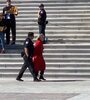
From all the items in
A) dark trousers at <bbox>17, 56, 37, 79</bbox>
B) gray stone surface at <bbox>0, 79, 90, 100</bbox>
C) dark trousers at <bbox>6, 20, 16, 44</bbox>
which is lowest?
gray stone surface at <bbox>0, 79, 90, 100</bbox>

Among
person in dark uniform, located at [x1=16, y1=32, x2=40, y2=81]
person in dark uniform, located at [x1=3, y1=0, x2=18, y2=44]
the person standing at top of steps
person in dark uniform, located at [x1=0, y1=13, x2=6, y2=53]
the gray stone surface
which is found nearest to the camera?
the gray stone surface

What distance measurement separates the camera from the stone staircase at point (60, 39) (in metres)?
18.3

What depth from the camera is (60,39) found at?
834 inches

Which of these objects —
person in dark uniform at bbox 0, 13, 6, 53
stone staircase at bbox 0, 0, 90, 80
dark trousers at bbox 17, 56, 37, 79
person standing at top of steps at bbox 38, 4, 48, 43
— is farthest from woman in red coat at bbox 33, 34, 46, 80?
person standing at top of steps at bbox 38, 4, 48, 43

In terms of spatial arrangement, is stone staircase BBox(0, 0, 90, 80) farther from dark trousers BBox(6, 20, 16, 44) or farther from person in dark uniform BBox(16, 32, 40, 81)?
person in dark uniform BBox(16, 32, 40, 81)

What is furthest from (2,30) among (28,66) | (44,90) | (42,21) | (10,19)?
(44,90)

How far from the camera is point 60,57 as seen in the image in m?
19.1

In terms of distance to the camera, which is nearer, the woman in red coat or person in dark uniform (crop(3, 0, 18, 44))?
the woman in red coat

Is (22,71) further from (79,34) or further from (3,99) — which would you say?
(79,34)

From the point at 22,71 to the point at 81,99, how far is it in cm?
375

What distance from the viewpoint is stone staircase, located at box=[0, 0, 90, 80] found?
60.0 ft

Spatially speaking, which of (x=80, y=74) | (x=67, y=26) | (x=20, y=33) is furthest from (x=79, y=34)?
(x=80, y=74)

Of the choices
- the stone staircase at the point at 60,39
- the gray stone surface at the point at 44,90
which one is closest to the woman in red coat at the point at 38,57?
the gray stone surface at the point at 44,90

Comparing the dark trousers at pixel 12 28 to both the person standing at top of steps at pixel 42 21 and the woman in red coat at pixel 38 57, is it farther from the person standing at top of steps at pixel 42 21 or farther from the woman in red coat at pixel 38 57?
the woman in red coat at pixel 38 57
